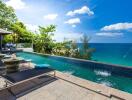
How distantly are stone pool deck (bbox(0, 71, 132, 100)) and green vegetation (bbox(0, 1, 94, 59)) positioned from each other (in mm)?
11084

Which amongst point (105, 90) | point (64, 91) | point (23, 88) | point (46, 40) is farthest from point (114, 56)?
point (23, 88)

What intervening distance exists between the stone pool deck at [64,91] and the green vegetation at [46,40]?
11.1 m

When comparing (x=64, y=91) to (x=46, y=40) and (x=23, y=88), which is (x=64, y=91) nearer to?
(x=23, y=88)

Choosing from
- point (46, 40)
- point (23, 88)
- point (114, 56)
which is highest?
point (46, 40)

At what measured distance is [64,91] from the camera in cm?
473

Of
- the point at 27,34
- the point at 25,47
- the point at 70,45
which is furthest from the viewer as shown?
the point at 27,34

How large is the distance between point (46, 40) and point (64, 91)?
54.9 ft

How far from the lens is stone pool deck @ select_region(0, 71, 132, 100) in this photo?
4254mm

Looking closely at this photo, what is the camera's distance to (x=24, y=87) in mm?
5086

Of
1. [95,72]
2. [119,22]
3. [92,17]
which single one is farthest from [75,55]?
[119,22]

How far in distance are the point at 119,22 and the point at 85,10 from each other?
1068cm

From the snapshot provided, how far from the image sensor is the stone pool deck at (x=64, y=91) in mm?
4254

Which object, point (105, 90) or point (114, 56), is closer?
point (105, 90)

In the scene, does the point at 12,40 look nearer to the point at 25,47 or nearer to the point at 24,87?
the point at 25,47
